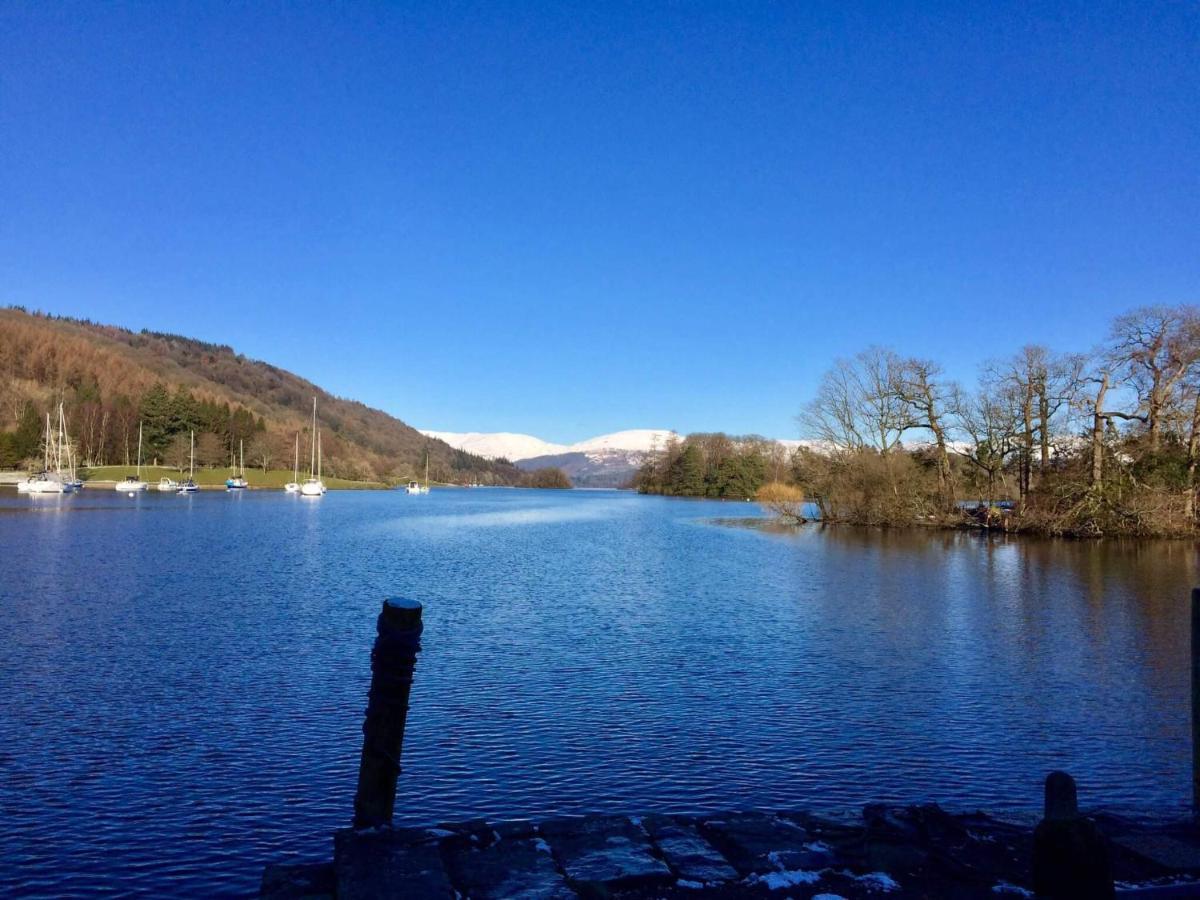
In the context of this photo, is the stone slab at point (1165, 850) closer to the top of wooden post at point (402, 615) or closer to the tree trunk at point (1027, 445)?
the top of wooden post at point (402, 615)

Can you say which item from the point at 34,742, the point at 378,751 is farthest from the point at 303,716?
the point at 378,751

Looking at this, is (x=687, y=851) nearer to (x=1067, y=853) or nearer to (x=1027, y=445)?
(x=1067, y=853)

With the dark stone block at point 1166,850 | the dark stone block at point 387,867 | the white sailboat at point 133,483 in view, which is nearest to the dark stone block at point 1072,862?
the dark stone block at point 1166,850

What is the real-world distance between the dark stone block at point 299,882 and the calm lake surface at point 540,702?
161 centimetres

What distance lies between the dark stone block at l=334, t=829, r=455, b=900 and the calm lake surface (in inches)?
66.0

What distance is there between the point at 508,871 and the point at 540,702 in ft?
20.5

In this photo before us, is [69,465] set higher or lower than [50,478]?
higher

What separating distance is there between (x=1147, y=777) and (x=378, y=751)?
758 centimetres

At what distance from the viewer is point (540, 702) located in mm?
10883

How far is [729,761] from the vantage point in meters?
8.67

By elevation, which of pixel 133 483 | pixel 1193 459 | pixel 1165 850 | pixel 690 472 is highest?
pixel 690 472

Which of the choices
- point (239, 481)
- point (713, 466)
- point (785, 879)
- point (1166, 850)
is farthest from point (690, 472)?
point (785, 879)

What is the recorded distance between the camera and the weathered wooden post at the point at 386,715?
557 cm

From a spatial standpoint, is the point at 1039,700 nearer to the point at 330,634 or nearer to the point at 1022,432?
the point at 330,634
